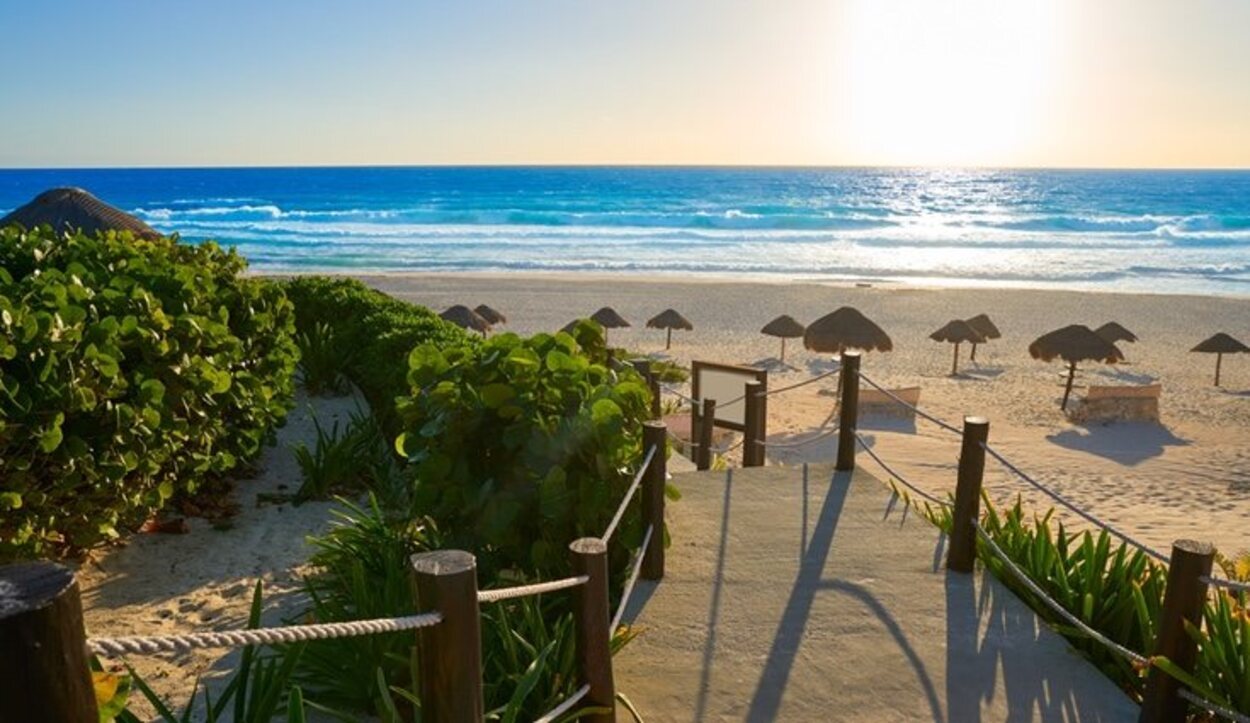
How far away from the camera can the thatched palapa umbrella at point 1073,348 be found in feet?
60.4

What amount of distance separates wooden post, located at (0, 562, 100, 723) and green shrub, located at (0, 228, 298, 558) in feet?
12.0

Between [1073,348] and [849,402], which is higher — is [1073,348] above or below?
below

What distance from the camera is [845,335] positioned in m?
19.0

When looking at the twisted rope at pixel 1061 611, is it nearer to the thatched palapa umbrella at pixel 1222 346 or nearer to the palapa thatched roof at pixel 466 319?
the palapa thatched roof at pixel 466 319

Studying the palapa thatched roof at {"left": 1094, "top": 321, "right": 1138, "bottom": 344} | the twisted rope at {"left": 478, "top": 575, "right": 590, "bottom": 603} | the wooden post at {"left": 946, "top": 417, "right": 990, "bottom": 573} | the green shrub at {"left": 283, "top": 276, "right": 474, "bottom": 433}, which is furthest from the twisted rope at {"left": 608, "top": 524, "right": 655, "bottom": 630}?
the palapa thatched roof at {"left": 1094, "top": 321, "right": 1138, "bottom": 344}

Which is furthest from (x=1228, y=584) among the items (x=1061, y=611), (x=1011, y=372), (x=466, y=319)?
(x=1011, y=372)

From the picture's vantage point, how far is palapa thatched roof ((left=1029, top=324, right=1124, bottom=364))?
18422 mm

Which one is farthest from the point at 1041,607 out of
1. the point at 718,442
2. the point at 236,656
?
the point at 718,442

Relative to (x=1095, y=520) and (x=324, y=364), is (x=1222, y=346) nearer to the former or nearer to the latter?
(x=1095, y=520)

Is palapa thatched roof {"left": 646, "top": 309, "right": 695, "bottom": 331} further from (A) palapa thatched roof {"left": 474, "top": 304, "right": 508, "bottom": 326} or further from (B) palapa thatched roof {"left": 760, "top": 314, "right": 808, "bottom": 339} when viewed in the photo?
(A) palapa thatched roof {"left": 474, "top": 304, "right": 508, "bottom": 326}

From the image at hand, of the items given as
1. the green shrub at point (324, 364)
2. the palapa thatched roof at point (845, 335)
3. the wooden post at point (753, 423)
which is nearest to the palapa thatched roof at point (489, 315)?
the palapa thatched roof at point (845, 335)

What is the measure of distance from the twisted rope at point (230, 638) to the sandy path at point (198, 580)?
2.74m

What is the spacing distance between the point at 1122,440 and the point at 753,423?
1050 cm

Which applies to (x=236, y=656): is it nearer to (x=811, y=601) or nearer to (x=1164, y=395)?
(x=811, y=601)
